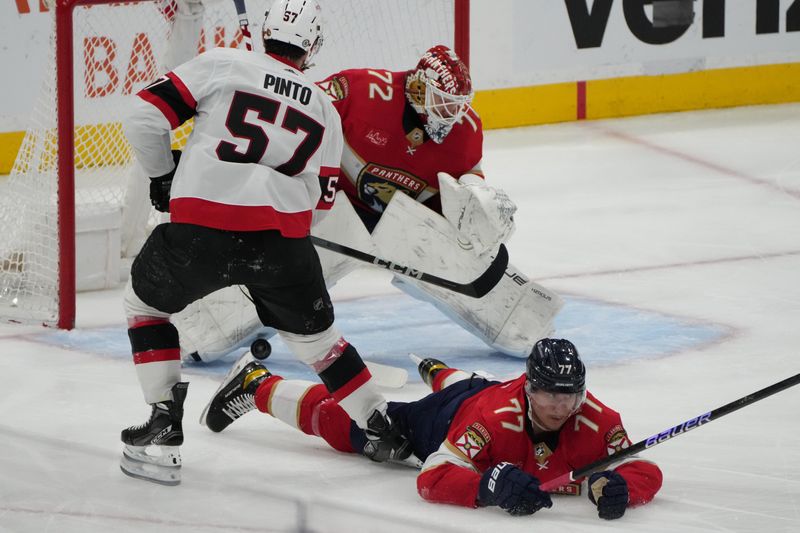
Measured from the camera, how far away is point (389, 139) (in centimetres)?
416

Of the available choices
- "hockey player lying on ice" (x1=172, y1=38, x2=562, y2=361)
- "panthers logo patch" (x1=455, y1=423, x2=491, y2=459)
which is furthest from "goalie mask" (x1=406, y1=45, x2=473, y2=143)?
"panthers logo patch" (x1=455, y1=423, x2=491, y2=459)

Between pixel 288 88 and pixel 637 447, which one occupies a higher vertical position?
pixel 288 88

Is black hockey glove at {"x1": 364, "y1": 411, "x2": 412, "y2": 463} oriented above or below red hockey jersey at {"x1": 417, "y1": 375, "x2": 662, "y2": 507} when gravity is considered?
below

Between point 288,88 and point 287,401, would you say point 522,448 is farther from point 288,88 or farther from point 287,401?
point 288,88

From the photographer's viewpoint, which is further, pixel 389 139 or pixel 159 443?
pixel 389 139

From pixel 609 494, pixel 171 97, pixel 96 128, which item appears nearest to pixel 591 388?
pixel 609 494

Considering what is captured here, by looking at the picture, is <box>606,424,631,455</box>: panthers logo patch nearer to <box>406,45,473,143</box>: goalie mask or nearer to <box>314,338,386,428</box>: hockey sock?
<box>314,338,386,428</box>: hockey sock

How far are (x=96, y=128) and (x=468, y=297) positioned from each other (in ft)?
5.69

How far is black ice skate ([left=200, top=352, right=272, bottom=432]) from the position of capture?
3537 millimetres

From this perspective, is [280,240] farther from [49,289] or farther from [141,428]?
[49,289]

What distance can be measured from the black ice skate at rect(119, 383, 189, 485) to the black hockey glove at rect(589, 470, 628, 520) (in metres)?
0.94

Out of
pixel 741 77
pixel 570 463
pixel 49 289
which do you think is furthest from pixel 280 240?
pixel 741 77

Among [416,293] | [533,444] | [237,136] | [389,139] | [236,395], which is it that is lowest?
[416,293]

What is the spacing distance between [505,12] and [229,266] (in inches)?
193
